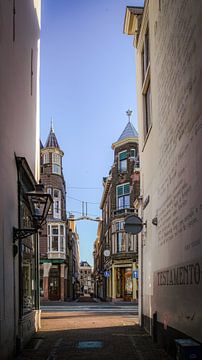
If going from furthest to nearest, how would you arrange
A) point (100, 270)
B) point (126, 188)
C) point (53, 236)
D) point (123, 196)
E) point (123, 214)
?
point (100, 270) < point (123, 196) < point (126, 188) < point (53, 236) < point (123, 214)

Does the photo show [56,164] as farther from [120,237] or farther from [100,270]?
[100,270]

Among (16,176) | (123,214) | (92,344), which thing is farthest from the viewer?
(123,214)

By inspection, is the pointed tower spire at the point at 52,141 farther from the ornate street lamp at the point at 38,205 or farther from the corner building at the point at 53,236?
the ornate street lamp at the point at 38,205

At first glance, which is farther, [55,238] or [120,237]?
[55,238]

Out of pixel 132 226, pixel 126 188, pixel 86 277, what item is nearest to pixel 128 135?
pixel 126 188

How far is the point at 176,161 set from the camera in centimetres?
987

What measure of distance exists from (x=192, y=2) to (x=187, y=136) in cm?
209

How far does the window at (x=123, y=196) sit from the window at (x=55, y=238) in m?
5.94

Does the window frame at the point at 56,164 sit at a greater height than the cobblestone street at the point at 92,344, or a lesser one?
greater

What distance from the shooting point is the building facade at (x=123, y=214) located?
46500 mm

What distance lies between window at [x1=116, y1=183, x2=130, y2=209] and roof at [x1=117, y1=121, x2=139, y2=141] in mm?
4470

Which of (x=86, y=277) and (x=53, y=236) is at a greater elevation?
(x=53, y=236)

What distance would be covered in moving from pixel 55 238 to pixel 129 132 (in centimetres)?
1208

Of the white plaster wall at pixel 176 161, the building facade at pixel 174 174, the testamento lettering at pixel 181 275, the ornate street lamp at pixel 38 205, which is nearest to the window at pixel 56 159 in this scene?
the building facade at pixel 174 174
